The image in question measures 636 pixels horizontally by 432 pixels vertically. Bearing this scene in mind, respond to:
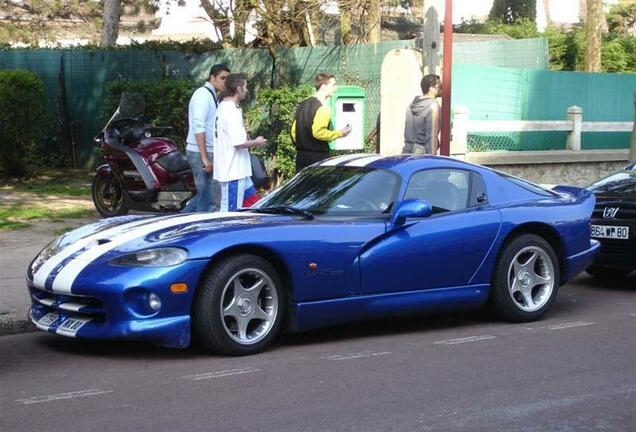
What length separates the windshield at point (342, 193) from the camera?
8.04 metres

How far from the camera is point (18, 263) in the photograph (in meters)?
10.8

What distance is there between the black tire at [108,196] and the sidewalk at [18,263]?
0.86 feet

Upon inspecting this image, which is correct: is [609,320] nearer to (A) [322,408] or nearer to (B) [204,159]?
(A) [322,408]

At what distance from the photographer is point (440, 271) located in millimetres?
8023

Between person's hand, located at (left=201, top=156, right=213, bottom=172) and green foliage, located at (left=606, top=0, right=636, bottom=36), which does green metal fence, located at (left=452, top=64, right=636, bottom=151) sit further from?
green foliage, located at (left=606, top=0, right=636, bottom=36)

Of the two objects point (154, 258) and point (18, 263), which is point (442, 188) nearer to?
point (154, 258)

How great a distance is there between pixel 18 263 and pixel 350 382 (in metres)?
5.42

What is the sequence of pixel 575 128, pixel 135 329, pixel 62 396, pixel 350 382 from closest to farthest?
pixel 62 396, pixel 350 382, pixel 135 329, pixel 575 128

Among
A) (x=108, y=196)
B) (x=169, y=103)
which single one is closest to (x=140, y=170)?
(x=108, y=196)

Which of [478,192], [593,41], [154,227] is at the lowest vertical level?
[154,227]

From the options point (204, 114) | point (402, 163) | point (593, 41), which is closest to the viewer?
point (402, 163)

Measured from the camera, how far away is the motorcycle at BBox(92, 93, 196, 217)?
1291 cm

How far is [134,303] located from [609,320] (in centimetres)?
416

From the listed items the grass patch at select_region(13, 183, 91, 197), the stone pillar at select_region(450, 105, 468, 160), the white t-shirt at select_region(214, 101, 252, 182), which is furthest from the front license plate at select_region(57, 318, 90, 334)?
the grass patch at select_region(13, 183, 91, 197)
